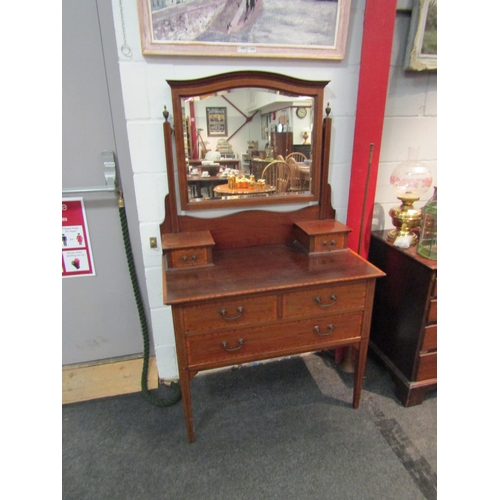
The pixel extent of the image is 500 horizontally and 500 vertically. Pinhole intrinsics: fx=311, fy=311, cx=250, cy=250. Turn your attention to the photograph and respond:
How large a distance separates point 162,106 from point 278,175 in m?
0.59

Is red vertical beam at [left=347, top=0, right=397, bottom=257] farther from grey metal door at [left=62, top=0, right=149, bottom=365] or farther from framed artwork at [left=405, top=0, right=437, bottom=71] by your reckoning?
grey metal door at [left=62, top=0, right=149, bottom=365]

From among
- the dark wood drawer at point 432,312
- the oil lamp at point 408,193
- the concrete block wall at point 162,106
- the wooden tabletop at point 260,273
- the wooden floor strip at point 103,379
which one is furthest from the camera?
the wooden floor strip at point 103,379

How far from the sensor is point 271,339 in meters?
1.27

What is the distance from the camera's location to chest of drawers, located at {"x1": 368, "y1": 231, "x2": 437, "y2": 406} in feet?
4.58

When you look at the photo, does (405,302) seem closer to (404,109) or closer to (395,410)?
(395,410)

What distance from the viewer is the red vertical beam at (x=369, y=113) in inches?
52.2

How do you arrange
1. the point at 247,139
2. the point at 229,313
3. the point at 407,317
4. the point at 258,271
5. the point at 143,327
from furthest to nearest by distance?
the point at 143,327, the point at 407,317, the point at 247,139, the point at 258,271, the point at 229,313

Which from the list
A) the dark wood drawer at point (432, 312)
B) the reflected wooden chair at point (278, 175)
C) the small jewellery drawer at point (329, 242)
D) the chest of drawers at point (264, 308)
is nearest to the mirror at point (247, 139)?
the reflected wooden chair at point (278, 175)

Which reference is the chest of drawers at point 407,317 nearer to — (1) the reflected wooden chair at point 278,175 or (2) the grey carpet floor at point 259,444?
(2) the grey carpet floor at point 259,444

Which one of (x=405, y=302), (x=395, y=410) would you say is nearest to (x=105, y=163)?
(x=405, y=302)

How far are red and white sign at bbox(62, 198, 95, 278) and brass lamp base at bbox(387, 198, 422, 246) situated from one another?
157 centimetres

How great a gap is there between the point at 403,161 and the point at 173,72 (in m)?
1.24

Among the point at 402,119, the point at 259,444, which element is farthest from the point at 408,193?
the point at 259,444

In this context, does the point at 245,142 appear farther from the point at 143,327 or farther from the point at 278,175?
the point at 143,327
